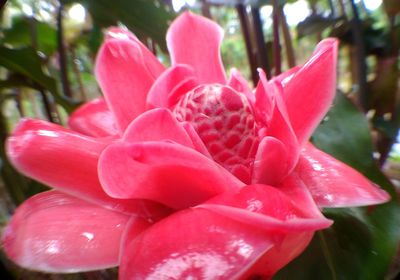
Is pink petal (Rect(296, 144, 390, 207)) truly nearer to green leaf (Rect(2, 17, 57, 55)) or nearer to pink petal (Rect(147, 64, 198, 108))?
pink petal (Rect(147, 64, 198, 108))

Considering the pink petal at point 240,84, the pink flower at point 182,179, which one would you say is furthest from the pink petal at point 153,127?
the pink petal at point 240,84

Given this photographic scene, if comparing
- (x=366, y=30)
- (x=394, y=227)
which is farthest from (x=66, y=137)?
(x=366, y=30)

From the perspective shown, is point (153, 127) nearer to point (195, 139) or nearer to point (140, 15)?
point (195, 139)

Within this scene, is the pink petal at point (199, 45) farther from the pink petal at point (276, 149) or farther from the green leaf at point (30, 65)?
the green leaf at point (30, 65)

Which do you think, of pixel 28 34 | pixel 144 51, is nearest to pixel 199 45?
pixel 144 51

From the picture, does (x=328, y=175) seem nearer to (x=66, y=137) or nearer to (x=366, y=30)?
(x=66, y=137)
